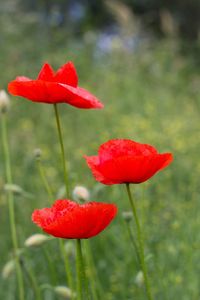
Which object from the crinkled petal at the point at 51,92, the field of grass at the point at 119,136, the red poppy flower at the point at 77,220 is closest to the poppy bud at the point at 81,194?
the field of grass at the point at 119,136

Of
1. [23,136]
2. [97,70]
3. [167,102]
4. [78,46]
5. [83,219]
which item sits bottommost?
[83,219]

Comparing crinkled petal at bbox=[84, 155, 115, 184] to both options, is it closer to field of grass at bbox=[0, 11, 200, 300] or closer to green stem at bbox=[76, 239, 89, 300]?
green stem at bbox=[76, 239, 89, 300]

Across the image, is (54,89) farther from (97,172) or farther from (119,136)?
(119,136)

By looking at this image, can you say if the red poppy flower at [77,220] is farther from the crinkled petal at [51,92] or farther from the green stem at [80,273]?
the crinkled petal at [51,92]

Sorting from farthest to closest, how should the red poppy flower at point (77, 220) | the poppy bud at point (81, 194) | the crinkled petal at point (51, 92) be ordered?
the poppy bud at point (81, 194)
the crinkled petal at point (51, 92)
the red poppy flower at point (77, 220)

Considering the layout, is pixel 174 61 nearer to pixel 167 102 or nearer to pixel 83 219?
pixel 167 102

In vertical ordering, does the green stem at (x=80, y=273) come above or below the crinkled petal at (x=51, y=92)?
below

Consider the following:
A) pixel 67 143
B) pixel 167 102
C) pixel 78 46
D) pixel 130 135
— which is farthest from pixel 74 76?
pixel 78 46
